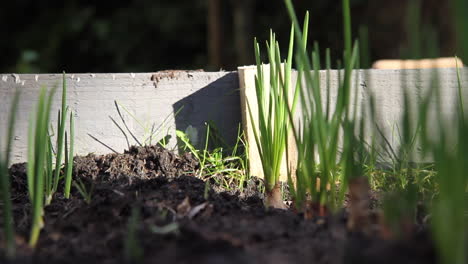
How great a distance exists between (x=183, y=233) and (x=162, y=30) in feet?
19.4

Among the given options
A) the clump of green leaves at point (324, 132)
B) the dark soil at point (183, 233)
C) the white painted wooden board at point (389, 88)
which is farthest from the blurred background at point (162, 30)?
the clump of green leaves at point (324, 132)

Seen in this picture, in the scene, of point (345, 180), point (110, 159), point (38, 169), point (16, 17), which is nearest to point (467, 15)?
point (345, 180)

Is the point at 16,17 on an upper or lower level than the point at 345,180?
upper

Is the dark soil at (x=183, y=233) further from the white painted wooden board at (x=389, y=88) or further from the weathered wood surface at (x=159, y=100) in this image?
the white painted wooden board at (x=389, y=88)

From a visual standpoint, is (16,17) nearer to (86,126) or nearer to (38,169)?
(86,126)

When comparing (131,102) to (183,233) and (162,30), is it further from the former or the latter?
(162,30)

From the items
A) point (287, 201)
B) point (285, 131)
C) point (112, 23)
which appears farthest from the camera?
point (112, 23)

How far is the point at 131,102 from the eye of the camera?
2.12 metres

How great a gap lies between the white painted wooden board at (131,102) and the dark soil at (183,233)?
1.30 ft

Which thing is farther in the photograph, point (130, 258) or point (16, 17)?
point (16, 17)

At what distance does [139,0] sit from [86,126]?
16.5 ft

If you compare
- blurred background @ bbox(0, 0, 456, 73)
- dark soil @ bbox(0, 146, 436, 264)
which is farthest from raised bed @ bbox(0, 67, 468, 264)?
blurred background @ bbox(0, 0, 456, 73)

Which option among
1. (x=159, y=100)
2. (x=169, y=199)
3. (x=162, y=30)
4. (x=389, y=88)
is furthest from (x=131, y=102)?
(x=162, y=30)

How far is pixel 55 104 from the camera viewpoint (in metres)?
2.04
